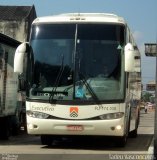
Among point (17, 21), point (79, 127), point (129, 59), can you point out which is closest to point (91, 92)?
point (79, 127)

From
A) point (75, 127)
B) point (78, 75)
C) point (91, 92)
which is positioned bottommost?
point (75, 127)

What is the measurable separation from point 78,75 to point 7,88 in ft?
16.3

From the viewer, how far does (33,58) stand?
1467 cm

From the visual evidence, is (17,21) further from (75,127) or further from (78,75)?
(75,127)

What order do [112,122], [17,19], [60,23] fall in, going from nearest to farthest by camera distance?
[112,122] < [60,23] < [17,19]

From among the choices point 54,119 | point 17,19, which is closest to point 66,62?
point 54,119

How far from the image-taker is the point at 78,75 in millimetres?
14312

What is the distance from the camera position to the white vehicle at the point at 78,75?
14.1 metres

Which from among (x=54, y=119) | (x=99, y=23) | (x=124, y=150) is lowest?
(x=124, y=150)

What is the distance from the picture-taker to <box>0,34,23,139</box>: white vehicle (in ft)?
58.4

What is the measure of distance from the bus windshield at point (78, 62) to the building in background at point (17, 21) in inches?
1102

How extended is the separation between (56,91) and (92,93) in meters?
0.94

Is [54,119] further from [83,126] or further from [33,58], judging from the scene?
[33,58]

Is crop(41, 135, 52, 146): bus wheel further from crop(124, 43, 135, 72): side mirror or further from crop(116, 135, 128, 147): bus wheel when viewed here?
crop(124, 43, 135, 72): side mirror
